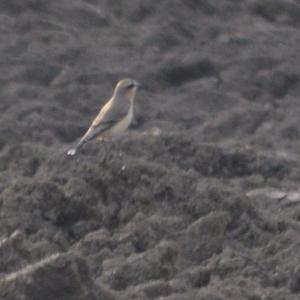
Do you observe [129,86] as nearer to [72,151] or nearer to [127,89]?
[127,89]

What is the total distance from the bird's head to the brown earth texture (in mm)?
425

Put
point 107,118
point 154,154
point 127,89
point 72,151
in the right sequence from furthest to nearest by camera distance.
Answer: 1. point 127,89
2. point 107,118
3. point 154,154
4. point 72,151

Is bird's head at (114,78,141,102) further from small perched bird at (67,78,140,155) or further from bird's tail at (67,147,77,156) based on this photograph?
bird's tail at (67,147,77,156)

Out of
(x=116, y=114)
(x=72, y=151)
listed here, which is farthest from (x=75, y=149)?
(x=116, y=114)

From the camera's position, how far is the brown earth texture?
35.7 ft

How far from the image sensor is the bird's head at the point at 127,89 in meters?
16.2

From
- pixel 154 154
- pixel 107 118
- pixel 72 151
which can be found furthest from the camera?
pixel 107 118

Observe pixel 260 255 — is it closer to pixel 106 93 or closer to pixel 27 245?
pixel 27 245

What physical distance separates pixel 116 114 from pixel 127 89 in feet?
1.96

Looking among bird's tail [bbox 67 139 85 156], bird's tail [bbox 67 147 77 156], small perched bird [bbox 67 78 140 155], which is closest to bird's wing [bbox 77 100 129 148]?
small perched bird [bbox 67 78 140 155]

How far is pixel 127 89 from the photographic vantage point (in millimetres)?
16312

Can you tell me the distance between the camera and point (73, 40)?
738 inches

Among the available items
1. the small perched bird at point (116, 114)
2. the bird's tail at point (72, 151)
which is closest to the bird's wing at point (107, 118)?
the small perched bird at point (116, 114)

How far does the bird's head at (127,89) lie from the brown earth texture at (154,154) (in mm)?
425
